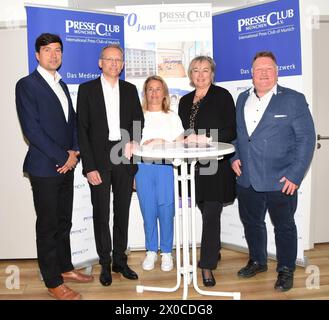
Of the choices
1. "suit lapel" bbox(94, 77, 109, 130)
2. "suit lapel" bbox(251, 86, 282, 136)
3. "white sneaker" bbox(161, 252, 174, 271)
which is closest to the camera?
"suit lapel" bbox(251, 86, 282, 136)

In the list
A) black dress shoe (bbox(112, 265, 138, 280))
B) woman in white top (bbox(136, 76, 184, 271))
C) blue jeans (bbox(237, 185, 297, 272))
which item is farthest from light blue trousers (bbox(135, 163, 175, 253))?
blue jeans (bbox(237, 185, 297, 272))

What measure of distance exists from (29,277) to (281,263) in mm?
1997

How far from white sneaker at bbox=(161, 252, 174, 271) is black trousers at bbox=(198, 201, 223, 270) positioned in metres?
0.48

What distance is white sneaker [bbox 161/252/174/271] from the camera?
11.3 feet

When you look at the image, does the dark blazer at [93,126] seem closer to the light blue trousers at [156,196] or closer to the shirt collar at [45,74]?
the shirt collar at [45,74]

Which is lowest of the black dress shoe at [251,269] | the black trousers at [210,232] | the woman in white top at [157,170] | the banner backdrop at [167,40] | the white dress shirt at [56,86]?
the black dress shoe at [251,269]

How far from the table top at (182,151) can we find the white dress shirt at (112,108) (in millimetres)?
548

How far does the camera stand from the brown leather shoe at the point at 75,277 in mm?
3215

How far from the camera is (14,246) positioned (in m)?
3.92

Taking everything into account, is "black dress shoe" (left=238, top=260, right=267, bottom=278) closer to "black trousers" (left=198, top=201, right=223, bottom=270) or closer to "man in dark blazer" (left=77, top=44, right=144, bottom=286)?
"black trousers" (left=198, top=201, right=223, bottom=270)

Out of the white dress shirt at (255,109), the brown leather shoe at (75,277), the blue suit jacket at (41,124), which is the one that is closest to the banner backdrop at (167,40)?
the white dress shirt at (255,109)

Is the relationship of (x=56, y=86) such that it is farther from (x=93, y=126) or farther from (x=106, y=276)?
(x=106, y=276)

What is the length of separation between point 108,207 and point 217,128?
3.23 feet
